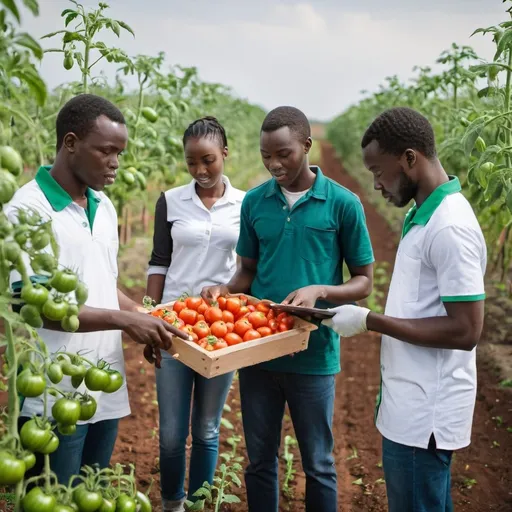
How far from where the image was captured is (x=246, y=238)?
248cm

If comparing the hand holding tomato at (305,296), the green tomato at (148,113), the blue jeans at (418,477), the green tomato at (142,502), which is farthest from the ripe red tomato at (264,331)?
the green tomato at (148,113)

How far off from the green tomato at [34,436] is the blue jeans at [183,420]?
4.00 ft

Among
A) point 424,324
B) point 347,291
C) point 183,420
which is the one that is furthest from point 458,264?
point 183,420

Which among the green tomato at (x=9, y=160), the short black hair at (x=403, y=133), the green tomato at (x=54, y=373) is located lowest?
the green tomato at (x=54, y=373)

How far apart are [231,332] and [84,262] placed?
594 millimetres

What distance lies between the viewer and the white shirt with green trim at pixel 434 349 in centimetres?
176

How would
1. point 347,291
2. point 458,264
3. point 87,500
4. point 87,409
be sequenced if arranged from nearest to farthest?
point 87,500, point 87,409, point 458,264, point 347,291

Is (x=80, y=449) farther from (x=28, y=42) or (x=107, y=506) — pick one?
(x=28, y=42)

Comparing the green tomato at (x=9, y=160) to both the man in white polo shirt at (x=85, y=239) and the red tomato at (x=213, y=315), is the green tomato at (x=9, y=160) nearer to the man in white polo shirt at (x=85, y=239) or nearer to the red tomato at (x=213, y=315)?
the man in white polo shirt at (x=85, y=239)

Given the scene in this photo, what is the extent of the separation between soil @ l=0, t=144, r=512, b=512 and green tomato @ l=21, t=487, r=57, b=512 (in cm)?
174

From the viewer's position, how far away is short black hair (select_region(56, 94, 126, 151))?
6.42ft

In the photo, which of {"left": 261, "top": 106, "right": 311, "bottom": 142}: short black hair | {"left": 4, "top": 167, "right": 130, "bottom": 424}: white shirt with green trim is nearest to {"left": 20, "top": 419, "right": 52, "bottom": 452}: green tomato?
{"left": 4, "top": 167, "right": 130, "bottom": 424}: white shirt with green trim

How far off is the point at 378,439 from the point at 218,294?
179 cm

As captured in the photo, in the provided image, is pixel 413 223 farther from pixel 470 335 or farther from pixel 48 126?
pixel 48 126
